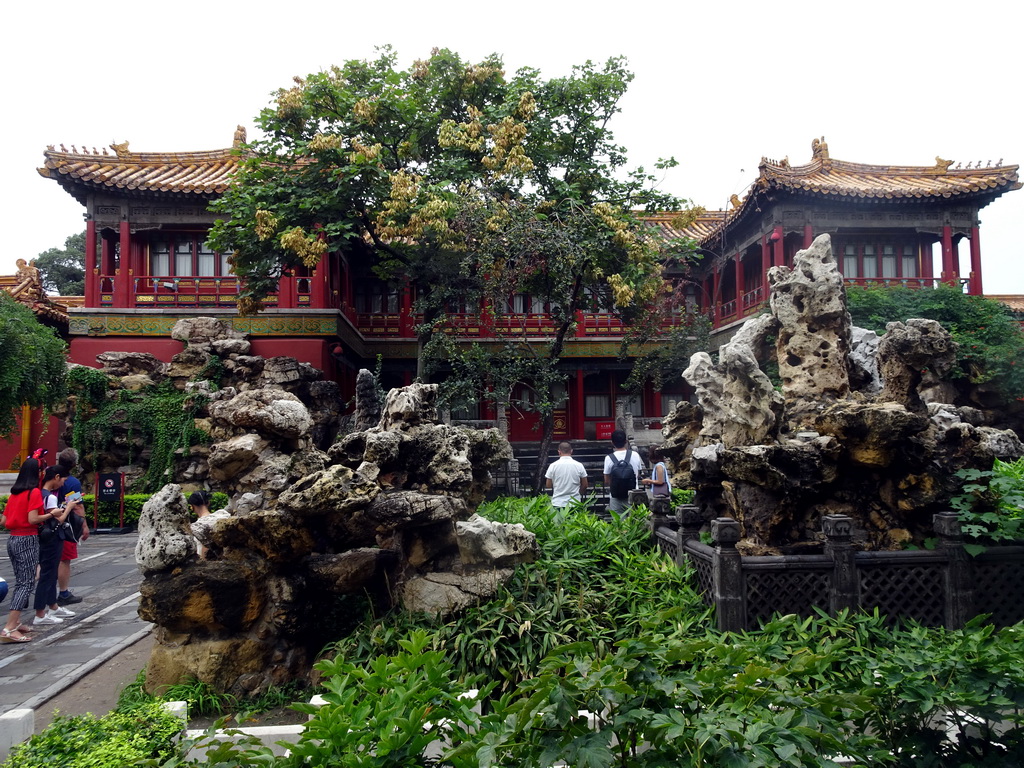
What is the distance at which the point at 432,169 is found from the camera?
13.6 meters

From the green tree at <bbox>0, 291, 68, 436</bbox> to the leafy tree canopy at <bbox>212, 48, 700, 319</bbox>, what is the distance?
396 cm

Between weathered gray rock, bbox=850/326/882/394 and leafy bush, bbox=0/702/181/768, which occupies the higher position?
weathered gray rock, bbox=850/326/882/394

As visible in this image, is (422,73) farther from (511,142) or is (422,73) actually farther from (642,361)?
(642,361)

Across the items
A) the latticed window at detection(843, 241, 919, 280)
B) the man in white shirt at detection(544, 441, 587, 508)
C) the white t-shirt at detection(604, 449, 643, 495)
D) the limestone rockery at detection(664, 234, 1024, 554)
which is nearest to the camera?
the limestone rockery at detection(664, 234, 1024, 554)

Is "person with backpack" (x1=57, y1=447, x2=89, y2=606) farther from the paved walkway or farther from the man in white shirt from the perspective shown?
the man in white shirt

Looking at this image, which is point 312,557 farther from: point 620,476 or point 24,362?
point 24,362

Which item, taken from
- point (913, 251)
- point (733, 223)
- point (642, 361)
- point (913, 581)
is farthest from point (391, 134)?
point (913, 251)

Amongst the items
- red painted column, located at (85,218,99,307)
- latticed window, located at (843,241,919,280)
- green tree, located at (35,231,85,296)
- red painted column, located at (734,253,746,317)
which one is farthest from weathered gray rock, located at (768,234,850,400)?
green tree, located at (35,231,85,296)

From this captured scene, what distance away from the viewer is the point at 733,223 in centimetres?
1977

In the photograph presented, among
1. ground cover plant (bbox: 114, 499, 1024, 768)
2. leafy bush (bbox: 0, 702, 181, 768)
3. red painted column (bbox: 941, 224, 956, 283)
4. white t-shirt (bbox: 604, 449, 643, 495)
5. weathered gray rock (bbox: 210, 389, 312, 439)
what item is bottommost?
leafy bush (bbox: 0, 702, 181, 768)

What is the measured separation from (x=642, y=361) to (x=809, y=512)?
10531mm

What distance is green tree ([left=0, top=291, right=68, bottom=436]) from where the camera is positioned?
33.6ft

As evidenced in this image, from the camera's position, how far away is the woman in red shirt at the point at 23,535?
6.31 metres

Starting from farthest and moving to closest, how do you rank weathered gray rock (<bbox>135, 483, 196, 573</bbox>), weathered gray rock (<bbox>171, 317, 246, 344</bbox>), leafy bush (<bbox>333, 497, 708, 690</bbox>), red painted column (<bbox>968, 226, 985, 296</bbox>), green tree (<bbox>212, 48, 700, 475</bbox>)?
red painted column (<bbox>968, 226, 985, 296</bbox>), weathered gray rock (<bbox>171, 317, 246, 344</bbox>), green tree (<bbox>212, 48, 700, 475</bbox>), leafy bush (<bbox>333, 497, 708, 690</bbox>), weathered gray rock (<bbox>135, 483, 196, 573</bbox>)
